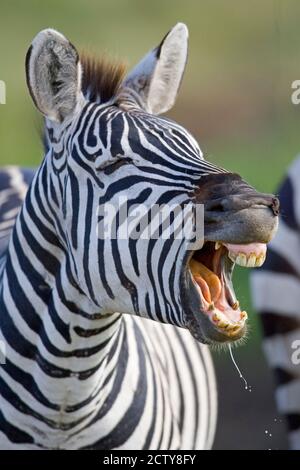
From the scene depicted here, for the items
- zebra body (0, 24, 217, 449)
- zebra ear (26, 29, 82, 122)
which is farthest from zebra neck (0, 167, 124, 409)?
zebra ear (26, 29, 82, 122)

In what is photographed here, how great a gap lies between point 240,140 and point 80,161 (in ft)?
11.6

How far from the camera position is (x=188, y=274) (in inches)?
84.6

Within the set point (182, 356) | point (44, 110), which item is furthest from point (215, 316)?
point (182, 356)

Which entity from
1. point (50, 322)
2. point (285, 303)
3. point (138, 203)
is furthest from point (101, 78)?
point (285, 303)

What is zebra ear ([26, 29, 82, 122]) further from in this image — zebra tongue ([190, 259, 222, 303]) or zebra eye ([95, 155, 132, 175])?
zebra tongue ([190, 259, 222, 303])

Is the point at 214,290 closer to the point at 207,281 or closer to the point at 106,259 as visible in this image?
the point at 207,281

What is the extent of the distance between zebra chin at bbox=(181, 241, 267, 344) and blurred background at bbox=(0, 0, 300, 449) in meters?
2.50

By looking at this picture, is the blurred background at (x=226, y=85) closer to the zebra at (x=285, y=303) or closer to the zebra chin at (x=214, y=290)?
the zebra at (x=285, y=303)

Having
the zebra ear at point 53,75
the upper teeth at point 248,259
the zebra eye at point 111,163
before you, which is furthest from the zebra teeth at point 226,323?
the zebra ear at point 53,75

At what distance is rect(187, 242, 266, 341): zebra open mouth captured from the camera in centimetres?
207

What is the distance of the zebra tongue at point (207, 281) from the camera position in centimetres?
215

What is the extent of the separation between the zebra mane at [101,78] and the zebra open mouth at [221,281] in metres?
0.52

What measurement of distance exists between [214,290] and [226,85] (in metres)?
4.06

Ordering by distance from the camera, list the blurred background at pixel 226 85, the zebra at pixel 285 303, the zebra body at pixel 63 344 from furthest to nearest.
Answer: the blurred background at pixel 226 85
the zebra at pixel 285 303
the zebra body at pixel 63 344
